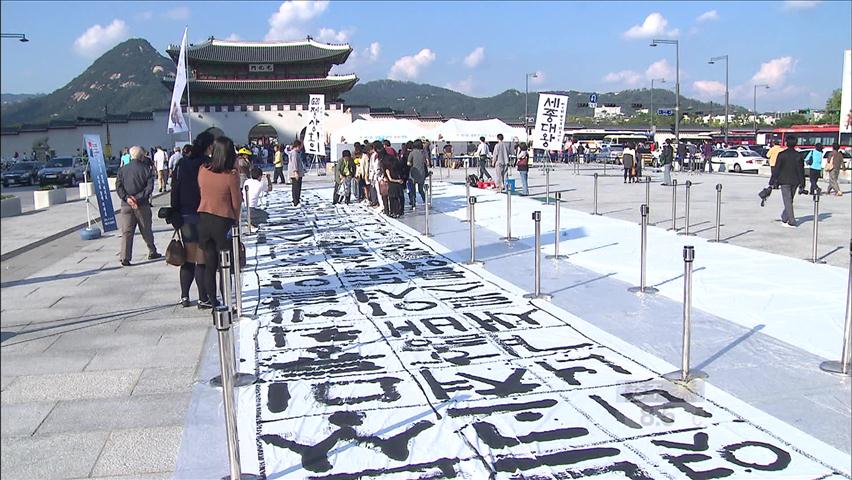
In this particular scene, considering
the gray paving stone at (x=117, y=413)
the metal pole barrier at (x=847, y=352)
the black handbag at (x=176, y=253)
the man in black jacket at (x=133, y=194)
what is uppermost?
the man in black jacket at (x=133, y=194)

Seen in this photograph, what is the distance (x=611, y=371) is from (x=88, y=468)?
3.70 meters

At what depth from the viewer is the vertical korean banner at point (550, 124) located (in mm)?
17703

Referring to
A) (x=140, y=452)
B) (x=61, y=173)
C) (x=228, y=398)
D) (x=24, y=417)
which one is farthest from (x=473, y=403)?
(x=61, y=173)

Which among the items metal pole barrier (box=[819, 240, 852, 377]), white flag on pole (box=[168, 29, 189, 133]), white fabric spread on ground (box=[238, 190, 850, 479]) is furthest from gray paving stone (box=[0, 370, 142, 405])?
white flag on pole (box=[168, 29, 189, 133])

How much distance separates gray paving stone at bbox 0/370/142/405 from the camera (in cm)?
520

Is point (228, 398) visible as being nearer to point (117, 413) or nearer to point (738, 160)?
point (117, 413)

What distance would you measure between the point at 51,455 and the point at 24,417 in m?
0.79

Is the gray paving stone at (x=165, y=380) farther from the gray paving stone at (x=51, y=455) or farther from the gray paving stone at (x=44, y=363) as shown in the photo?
the gray paving stone at (x=51, y=455)

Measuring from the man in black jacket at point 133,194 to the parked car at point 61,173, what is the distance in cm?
2902

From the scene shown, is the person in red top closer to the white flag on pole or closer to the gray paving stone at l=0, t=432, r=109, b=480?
the gray paving stone at l=0, t=432, r=109, b=480

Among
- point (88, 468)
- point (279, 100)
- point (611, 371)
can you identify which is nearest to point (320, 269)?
point (611, 371)

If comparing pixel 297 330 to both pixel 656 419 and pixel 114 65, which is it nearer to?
pixel 656 419

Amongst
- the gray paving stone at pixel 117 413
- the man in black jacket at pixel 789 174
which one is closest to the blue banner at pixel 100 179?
the gray paving stone at pixel 117 413

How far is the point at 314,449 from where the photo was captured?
14.0ft
